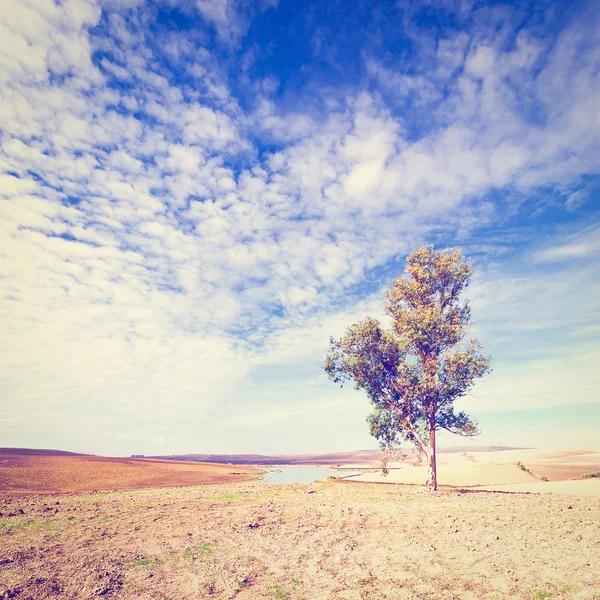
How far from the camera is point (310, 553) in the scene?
1051 cm

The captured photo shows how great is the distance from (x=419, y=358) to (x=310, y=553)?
60.1 feet

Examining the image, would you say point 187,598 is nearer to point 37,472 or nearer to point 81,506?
point 81,506

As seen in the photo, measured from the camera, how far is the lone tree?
24562 mm

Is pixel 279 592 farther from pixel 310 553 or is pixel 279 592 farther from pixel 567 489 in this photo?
pixel 567 489

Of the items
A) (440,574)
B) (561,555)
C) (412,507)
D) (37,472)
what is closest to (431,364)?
(412,507)

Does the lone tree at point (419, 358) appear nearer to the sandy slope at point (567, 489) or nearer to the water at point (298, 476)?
the sandy slope at point (567, 489)

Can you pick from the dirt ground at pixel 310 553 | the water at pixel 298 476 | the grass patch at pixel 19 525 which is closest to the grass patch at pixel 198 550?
the dirt ground at pixel 310 553

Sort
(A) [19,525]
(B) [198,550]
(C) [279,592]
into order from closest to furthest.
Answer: (C) [279,592] → (B) [198,550] → (A) [19,525]

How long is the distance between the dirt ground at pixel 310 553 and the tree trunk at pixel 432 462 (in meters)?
7.67

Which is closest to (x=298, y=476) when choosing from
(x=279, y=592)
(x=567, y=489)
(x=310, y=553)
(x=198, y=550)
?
(x=567, y=489)

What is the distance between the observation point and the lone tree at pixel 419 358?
80.6 ft

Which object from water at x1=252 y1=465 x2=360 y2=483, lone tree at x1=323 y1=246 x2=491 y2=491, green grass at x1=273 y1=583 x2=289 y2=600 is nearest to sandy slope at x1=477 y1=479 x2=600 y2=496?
lone tree at x1=323 y1=246 x2=491 y2=491

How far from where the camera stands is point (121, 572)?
898 cm

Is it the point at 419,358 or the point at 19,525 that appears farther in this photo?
the point at 419,358
